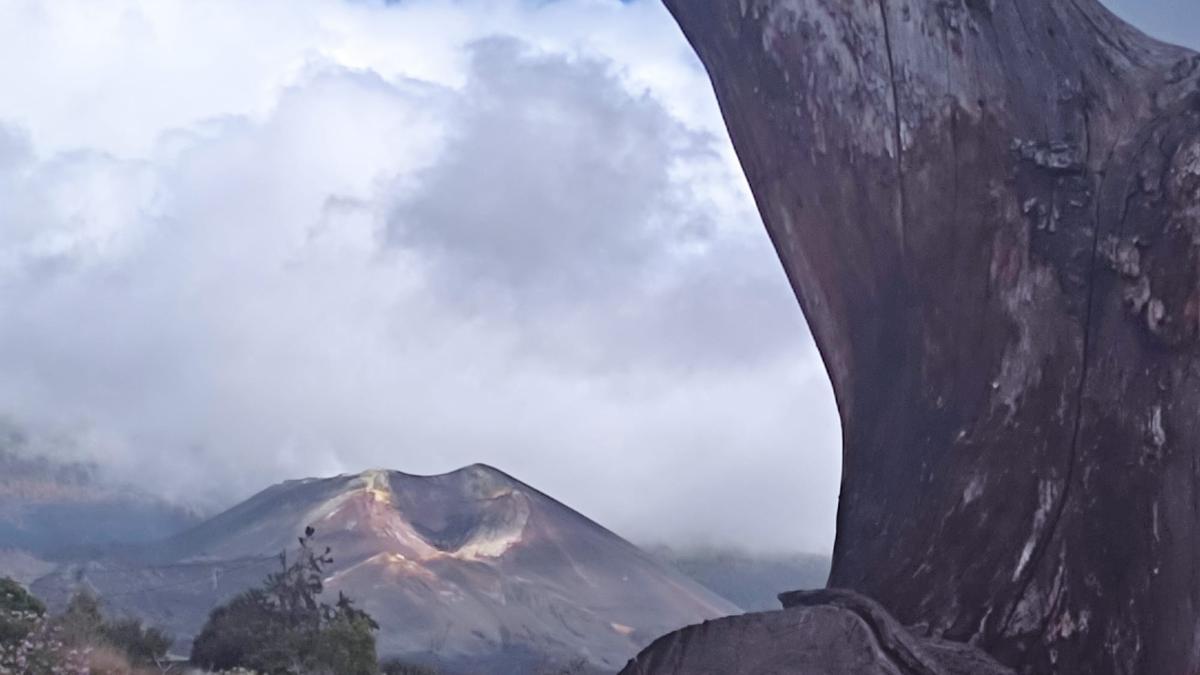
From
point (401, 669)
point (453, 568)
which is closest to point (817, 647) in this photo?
point (401, 669)

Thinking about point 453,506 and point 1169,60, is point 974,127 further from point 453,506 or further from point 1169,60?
point 453,506

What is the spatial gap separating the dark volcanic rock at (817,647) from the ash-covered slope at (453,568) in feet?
150

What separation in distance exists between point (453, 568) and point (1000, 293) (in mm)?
67897

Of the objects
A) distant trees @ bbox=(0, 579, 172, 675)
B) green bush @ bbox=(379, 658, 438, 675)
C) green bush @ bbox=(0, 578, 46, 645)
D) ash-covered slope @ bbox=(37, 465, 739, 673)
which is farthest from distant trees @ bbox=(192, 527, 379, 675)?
ash-covered slope @ bbox=(37, 465, 739, 673)

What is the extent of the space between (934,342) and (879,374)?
0.66 feet

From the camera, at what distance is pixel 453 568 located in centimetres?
7075

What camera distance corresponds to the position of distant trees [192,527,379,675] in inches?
578

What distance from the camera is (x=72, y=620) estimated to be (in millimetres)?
13906

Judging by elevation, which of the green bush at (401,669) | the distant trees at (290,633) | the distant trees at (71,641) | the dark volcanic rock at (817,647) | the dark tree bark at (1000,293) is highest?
the dark tree bark at (1000,293)

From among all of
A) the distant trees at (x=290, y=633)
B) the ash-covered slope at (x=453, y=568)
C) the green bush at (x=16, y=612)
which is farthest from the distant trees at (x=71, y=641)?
the ash-covered slope at (x=453, y=568)

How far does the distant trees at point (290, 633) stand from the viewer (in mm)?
14688

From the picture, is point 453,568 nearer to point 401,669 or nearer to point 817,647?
point 401,669

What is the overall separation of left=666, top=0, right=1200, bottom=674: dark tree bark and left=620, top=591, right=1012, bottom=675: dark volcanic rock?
0.25 metres

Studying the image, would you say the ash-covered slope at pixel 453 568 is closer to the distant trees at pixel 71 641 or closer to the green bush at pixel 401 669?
the green bush at pixel 401 669
